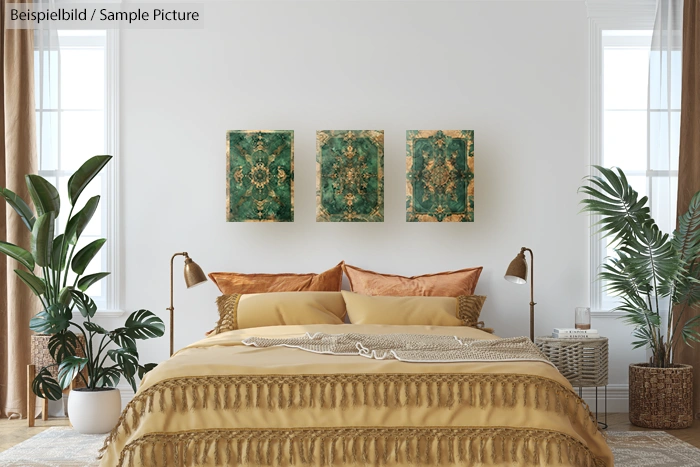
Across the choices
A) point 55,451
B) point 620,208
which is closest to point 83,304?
point 55,451

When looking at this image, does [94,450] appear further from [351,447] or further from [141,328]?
[351,447]

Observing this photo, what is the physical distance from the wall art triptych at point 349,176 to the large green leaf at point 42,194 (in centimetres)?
118

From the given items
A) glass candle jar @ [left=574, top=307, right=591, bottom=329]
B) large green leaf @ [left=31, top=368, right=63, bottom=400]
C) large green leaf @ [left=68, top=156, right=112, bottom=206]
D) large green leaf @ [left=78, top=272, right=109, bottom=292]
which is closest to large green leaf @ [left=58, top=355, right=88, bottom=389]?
large green leaf @ [left=31, top=368, right=63, bottom=400]

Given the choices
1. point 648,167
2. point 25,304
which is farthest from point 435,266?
point 25,304

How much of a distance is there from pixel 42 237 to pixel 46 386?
95 centimetres

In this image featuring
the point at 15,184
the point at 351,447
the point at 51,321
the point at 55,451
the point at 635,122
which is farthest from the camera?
the point at 635,122

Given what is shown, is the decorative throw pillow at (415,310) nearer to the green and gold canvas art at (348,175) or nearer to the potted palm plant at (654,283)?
the green and gold canvas art at (348,175)

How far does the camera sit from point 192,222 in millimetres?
5348

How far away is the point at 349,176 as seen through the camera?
5215 millimetres

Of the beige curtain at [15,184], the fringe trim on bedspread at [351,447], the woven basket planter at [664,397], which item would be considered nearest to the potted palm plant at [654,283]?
the woven basket planter at [664,397]

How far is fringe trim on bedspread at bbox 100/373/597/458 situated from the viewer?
3049 mm

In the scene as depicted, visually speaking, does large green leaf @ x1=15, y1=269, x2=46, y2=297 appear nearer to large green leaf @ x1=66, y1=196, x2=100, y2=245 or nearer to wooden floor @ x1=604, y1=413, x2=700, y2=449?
large green leaf @ x1=66, y1=196, x2=100, y2=245

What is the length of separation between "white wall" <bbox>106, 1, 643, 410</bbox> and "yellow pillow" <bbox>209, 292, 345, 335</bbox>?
647 millimetres

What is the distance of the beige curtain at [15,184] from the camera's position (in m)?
5.11
